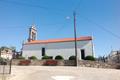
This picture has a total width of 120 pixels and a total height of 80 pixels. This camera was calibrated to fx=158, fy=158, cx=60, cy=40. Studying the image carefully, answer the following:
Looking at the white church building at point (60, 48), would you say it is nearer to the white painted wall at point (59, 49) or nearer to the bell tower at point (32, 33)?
the white painted wall at point (59, 49)

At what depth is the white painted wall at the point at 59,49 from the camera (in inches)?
1471

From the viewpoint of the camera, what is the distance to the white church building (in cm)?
3744

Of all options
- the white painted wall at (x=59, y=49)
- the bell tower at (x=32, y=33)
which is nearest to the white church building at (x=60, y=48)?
the white painted wall at (x=59, y=49)

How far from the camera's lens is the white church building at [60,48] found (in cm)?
3744

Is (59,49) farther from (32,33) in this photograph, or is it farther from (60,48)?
(32,33)

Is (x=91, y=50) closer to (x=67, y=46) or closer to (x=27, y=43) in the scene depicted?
(x=67, y=46)

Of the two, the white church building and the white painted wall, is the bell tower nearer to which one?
the white church building

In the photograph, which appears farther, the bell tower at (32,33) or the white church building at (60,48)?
the bell tower at (32,33)

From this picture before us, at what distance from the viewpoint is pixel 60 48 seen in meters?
39.9

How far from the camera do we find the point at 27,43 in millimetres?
45125

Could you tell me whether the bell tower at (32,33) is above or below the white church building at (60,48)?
above

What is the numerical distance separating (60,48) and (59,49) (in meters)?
0.36

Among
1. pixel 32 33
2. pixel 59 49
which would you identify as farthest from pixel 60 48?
pixel 32 33

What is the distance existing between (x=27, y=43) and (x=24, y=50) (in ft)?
7.11
